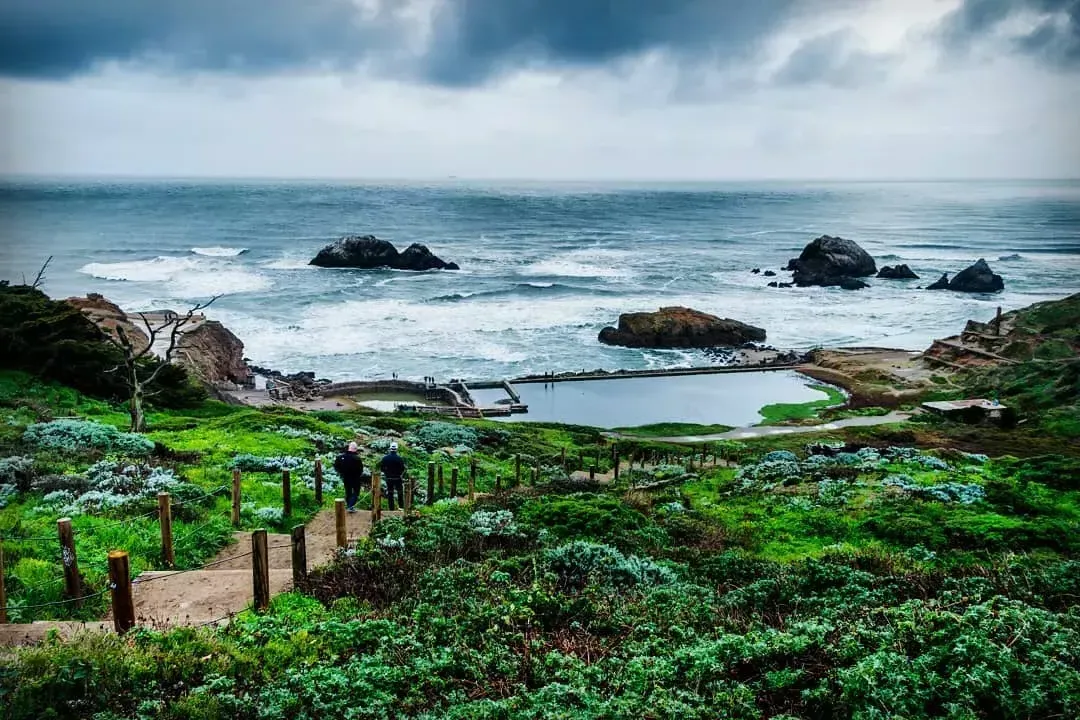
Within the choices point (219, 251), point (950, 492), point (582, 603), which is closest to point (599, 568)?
point (582, 603)

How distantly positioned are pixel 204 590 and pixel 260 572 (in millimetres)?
1576

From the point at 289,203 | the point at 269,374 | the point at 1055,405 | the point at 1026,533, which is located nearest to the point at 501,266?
the point at 269,374

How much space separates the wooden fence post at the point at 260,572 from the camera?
854 cm

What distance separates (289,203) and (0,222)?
199617 millimetres

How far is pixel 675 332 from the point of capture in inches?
2221

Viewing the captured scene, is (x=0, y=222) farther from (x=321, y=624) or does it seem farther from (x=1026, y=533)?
(x=1026, y=533)

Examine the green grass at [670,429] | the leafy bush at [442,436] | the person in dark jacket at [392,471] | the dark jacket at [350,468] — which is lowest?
the green grass at [670,429]

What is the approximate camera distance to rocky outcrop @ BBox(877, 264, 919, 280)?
290 ft

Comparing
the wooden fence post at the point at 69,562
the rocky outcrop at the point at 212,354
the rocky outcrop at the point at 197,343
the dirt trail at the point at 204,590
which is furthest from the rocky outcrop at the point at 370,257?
the wooden fence post at the point at 69,562

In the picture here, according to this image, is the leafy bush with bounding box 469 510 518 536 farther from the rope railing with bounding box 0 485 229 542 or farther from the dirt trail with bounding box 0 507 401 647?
the rope railing with bounding box 0 485 229 542

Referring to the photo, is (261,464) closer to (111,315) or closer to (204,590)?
(204,590)

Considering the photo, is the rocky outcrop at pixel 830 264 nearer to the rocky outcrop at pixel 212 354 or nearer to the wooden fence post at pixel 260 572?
the rocky outcrop at pixel 212 354

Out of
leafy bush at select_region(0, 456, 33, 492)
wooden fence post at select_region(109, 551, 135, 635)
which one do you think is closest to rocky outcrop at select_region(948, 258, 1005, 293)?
leafy bush at select_region(0, 456, 33, 492)

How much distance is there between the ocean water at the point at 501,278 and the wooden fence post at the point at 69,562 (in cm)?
319
